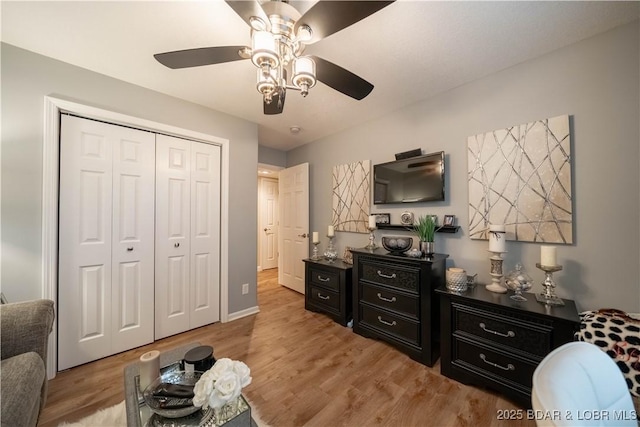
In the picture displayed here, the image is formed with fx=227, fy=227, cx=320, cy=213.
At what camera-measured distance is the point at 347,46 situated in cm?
164

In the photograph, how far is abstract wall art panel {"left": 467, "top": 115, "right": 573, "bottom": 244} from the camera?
1640 mm

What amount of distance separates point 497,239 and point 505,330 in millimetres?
626

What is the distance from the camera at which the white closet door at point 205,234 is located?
2.50m

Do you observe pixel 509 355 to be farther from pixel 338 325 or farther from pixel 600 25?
pixel 600 25

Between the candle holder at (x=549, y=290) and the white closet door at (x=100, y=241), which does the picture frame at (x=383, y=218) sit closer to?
the candle holder at (x=549, y=290)

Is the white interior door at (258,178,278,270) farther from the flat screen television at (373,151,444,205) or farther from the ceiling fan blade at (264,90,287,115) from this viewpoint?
the ceiling fan blade at (264,90,287,115)

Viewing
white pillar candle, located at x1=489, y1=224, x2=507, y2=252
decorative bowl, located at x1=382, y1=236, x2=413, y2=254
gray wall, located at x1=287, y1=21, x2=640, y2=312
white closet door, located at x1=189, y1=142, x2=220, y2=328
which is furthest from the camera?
white closet door, located at x1=189, y1=142, x2=220, y2=328

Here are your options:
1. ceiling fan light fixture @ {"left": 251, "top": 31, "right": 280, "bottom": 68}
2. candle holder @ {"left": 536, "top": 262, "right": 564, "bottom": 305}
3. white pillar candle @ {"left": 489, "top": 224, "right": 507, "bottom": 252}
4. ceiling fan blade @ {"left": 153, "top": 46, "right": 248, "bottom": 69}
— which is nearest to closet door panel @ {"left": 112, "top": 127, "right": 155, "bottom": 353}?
ceiling fan blade @ {"left": 153, "top": 46, "right": 248, "bottom": 69}

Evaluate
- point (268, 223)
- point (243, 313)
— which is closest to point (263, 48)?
point (243, 313)

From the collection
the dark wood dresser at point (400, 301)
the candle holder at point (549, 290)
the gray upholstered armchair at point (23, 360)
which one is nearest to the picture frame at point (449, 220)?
the dark wood dresser at point (400, 301)

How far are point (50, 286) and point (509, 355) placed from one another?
3.35 metres

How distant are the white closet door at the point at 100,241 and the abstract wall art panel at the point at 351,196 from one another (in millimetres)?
2158

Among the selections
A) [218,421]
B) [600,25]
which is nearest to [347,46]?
[600,25]

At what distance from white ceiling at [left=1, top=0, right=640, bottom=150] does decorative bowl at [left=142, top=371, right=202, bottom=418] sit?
2011mm
